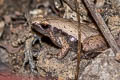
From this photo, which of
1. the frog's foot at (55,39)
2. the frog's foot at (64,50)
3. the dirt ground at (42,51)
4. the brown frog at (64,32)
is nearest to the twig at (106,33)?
the brown frog at (64,32)

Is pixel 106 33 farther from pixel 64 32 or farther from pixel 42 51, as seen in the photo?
pixel 42 51

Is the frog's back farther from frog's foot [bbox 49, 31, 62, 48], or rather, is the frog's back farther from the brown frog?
frog's foot [bbox 49, 31, 62, 48]

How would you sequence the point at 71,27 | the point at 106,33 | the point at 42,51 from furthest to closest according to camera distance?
the point at 42,51
the point at 71,27
the point at 106,33

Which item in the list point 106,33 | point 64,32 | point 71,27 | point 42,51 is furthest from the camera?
point 42,51

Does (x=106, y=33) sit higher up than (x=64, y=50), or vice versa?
(x=106, y=33)

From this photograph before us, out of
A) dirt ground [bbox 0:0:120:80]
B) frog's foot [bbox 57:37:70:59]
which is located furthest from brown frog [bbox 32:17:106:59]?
dirt ground [bbox 0:0:120:80]

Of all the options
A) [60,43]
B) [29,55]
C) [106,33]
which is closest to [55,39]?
[60,43]

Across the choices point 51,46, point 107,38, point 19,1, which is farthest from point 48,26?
point 19,1

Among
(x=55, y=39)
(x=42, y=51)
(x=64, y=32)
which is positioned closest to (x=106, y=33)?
(x=64, y=32)

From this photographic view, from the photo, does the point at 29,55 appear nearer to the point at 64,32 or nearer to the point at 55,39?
A: the point at 55,39

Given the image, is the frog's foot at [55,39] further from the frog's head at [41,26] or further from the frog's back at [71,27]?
the frog's back at [71,27]

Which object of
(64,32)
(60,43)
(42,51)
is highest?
(64,32)

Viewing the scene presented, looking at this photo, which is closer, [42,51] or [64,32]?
[64,32]
